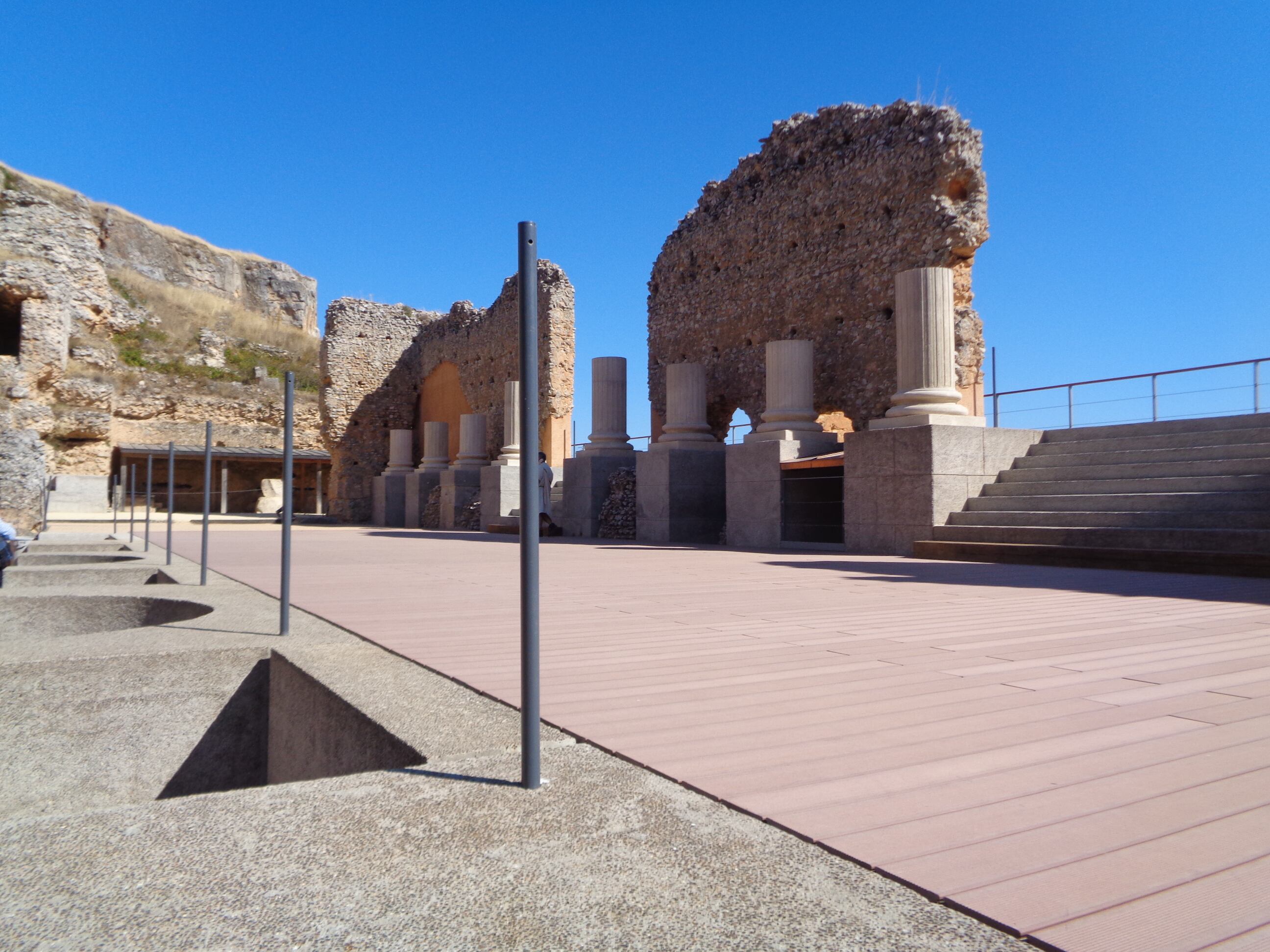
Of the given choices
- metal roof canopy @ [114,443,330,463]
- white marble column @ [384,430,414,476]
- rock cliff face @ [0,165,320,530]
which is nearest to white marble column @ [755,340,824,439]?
rock cliff face @ [0,165,320,530]

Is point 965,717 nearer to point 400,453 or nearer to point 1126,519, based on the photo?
point 1126,519

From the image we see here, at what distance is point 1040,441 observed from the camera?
452 inches

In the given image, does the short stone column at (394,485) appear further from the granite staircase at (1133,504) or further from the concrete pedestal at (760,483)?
the granite staircase at (1133,504)

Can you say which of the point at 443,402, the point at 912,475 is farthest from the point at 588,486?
the point at 443,402

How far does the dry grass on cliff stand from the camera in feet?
125

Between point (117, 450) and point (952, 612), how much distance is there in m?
30.4

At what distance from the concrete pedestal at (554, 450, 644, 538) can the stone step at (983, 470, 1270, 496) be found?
7488mm

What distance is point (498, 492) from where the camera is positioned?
19.5 meters

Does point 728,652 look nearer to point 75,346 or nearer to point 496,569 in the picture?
point 496,569

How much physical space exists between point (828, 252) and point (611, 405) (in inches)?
183

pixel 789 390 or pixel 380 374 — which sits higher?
pixel 380 374

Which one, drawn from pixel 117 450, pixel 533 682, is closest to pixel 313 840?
pixel 533 682

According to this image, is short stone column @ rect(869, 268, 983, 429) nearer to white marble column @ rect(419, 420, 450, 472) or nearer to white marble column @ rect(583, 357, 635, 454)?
white marble column @ rect(583, 357, 635, 454)

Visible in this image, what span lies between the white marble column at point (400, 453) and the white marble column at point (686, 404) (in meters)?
12.9
